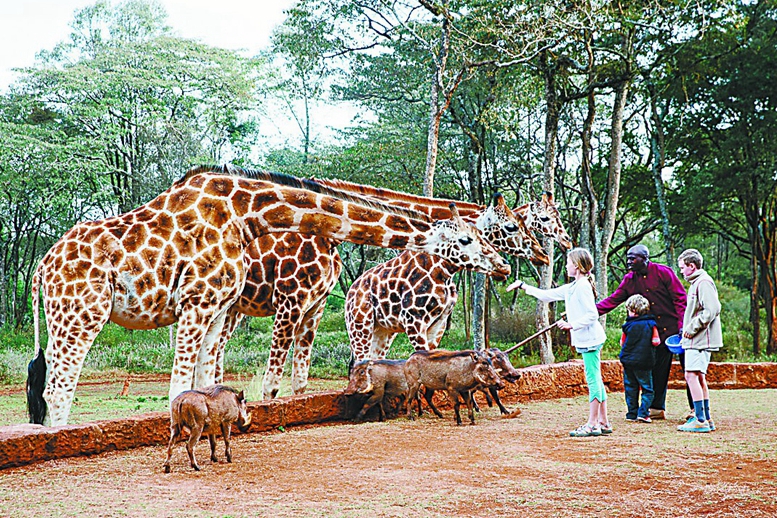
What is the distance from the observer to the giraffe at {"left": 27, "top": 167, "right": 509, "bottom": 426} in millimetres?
6160

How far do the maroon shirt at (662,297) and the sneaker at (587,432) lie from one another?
1.47 meters

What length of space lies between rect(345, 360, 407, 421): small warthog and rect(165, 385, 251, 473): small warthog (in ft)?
6.99

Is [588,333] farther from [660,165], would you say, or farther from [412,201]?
[660,165]

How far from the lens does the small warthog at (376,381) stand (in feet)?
24.4

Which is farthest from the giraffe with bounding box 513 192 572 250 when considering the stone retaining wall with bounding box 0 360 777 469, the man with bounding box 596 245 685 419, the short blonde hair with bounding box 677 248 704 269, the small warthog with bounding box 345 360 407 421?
the small warthog with bounding box 345 360 407 421

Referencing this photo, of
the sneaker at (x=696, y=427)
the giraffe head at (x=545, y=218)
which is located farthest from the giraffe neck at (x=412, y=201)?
the sneaker at (x=696, y=427)

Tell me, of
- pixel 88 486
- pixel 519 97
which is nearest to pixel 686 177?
pixel 519 97

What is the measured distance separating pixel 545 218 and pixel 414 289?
224cm

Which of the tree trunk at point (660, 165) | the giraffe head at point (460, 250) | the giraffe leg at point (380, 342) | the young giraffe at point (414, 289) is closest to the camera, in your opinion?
the giraffe head at point (460, 250)

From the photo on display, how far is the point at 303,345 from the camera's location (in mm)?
8094

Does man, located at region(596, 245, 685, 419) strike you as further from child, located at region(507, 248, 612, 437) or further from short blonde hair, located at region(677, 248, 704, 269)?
child, located at region(507, 248, 612, 437)

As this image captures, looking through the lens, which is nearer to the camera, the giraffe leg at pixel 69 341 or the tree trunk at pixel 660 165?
the giraffe leg at pixel 69 341

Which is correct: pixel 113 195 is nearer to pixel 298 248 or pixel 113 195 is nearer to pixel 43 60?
pixel 43 60

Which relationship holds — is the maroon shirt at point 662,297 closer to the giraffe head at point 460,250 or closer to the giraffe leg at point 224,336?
the giraffe head at point 460,250
